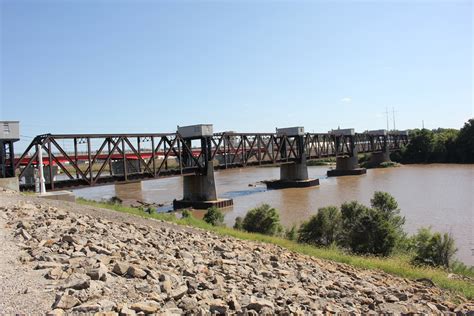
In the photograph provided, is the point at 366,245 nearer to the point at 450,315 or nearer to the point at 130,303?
the point at 450,315

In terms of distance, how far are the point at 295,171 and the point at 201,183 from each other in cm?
2517

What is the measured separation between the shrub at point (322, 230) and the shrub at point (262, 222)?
298cm

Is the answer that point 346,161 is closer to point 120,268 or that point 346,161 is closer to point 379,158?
point 379,158

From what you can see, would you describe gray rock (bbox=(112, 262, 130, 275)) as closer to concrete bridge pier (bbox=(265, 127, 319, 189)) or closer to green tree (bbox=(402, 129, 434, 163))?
concrete bridge pier (bbox=(265, 127, 319, 189))

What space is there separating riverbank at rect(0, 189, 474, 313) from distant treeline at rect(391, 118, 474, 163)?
98.0 meters

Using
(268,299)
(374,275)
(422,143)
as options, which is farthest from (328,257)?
(422,143)

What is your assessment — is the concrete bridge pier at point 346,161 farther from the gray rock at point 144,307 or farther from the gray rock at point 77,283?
the gray rock at point 144,307

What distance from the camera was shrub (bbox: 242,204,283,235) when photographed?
2414 cm

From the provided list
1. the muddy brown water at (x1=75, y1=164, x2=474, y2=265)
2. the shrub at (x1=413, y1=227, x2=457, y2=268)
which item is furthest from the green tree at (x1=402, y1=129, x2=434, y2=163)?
the shrub at (x1=413, y1=227, x2=457, y2=268)

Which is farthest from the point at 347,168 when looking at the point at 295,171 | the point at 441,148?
the point at 441,148

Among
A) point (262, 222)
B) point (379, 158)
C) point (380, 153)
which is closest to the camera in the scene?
point (262, 222)

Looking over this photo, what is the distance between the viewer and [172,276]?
316 inches

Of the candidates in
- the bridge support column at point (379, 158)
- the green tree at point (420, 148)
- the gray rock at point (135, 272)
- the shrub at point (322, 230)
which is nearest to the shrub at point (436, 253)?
the shrub at point (322, 230)

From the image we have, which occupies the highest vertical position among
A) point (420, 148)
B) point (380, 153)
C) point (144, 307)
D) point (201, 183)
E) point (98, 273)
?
point (420, 148)
